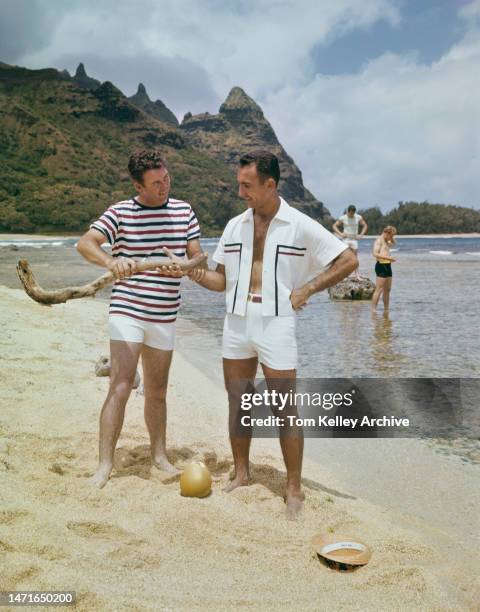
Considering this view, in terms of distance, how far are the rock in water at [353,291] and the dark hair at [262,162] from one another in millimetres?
11501

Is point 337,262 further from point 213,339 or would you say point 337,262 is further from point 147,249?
point 213,339

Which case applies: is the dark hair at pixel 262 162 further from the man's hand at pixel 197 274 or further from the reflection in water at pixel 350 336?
the reflection in water at pixel 350 336

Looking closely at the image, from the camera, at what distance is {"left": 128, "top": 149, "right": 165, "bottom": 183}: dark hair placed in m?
3.84

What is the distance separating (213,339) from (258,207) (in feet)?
20.2

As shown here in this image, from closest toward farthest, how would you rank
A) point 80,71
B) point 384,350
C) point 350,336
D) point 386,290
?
point 384,350 → point 350,336 → point 386,290 → point 80,71

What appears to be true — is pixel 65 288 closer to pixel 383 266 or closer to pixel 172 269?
pixel 172 269

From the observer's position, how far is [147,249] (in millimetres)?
3953

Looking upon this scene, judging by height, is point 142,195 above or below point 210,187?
below

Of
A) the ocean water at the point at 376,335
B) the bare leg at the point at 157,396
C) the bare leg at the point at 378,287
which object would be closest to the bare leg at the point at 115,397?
the bare leg at the point at 157,396

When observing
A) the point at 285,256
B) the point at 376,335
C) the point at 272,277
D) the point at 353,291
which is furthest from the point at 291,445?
the point at 353,291

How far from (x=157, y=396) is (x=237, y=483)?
2.84 ft

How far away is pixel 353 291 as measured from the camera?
49.0 ft

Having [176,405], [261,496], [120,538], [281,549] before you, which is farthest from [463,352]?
[120,538]

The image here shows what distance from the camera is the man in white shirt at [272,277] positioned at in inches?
139
